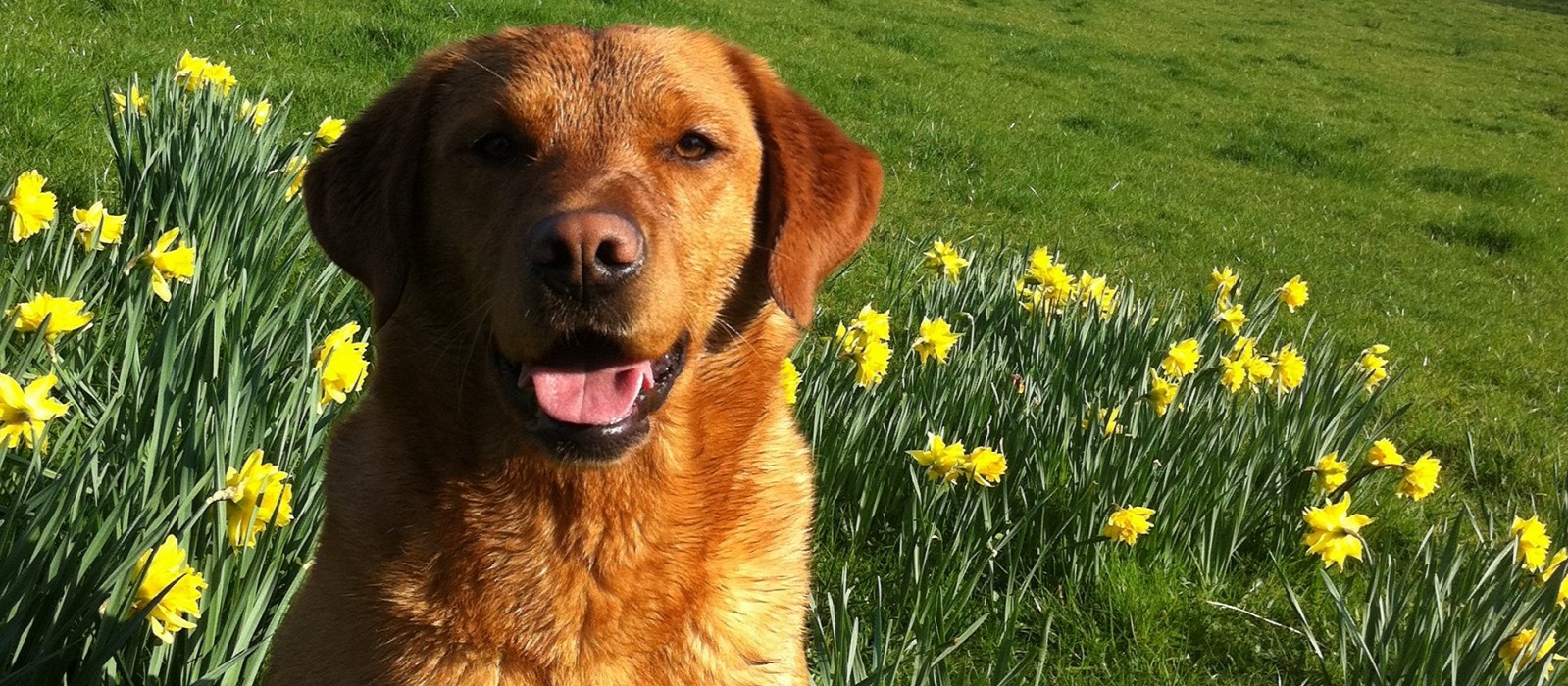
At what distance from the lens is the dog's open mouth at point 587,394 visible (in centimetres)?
213

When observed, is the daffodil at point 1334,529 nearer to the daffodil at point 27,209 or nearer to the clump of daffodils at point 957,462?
the clump of daffodils at point 957,462

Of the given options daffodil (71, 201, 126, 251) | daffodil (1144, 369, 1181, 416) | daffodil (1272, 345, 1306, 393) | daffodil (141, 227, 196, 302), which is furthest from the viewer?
daffodil (1272, 345, 1306, 393)

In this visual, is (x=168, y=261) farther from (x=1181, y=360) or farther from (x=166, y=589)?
(x=1181, y=360)

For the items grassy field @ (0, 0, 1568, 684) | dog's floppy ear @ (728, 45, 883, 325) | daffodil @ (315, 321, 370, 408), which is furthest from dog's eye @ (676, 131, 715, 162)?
grassy field @ (0, 0, 1568, 684)

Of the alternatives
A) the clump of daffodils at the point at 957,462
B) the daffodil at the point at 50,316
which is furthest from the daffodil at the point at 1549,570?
the daffodil at the point at 50,316

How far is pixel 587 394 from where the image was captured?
2.25m

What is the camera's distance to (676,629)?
85.8 inches

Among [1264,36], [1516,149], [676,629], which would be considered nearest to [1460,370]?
[676,629]

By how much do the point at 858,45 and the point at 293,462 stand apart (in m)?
12.6

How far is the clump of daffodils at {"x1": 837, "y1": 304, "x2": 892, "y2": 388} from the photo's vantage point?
3.37 metres

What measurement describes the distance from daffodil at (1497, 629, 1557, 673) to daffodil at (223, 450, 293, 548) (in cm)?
270

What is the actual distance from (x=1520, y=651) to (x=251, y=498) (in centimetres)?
280

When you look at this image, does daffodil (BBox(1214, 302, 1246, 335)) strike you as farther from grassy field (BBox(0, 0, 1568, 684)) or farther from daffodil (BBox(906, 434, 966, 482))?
daffodil (BBox(906, 434, 966, 482))

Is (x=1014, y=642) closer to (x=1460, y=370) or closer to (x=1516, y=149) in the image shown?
(x=1460, y=370)
